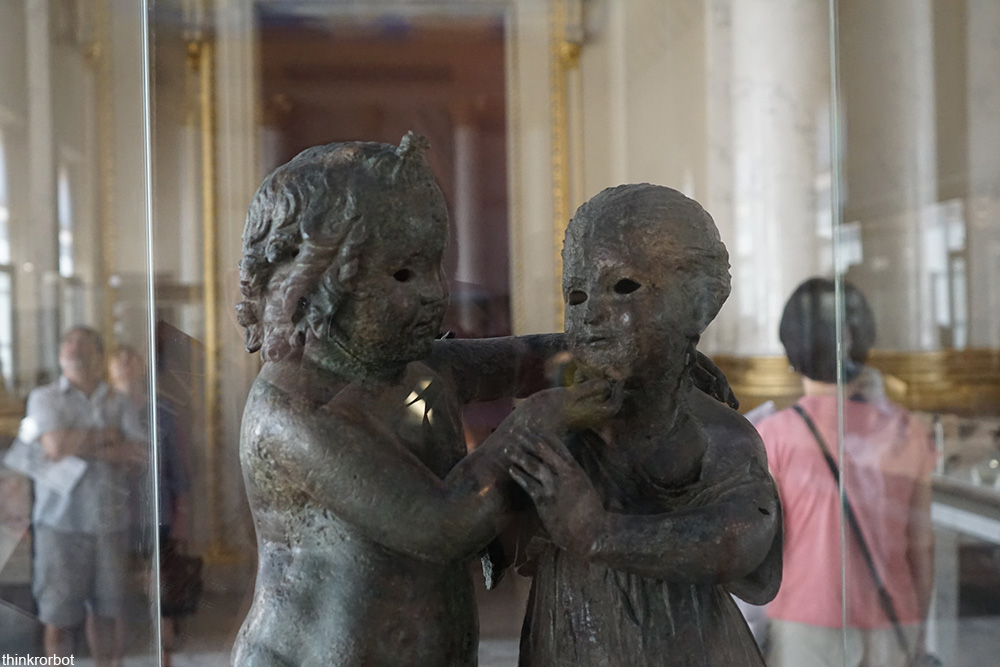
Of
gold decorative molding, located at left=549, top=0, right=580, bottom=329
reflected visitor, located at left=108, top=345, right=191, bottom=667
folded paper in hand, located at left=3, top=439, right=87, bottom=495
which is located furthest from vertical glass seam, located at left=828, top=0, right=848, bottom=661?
folded paper in hand, located at left=3, top=439, right=87, bottom=495

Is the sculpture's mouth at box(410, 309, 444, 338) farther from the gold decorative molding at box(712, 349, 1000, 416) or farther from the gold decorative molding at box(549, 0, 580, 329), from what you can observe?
the gold decorative molding at box(712, 349, 1000, 416)

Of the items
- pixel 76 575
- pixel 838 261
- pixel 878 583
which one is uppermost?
pixel 838 261

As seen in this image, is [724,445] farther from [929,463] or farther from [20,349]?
[20,349]

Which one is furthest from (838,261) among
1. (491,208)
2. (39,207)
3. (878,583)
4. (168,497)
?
(39,207)

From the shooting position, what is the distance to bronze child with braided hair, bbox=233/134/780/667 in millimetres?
1097

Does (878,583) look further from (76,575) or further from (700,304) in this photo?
(76,575)

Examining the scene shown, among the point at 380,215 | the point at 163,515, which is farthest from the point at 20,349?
the point at 380,215

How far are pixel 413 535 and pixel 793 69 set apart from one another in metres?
2.41

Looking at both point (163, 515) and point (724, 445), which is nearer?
point (724, 445)

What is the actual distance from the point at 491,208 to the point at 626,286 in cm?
91

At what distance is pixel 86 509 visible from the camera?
9.11 feet

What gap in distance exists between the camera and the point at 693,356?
128 cm

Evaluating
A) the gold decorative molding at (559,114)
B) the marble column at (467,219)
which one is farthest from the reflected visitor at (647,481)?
the gold decorative molding at (559,114)

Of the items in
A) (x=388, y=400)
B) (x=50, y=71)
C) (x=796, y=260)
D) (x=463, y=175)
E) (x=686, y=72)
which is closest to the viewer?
(x=388, y=400)
